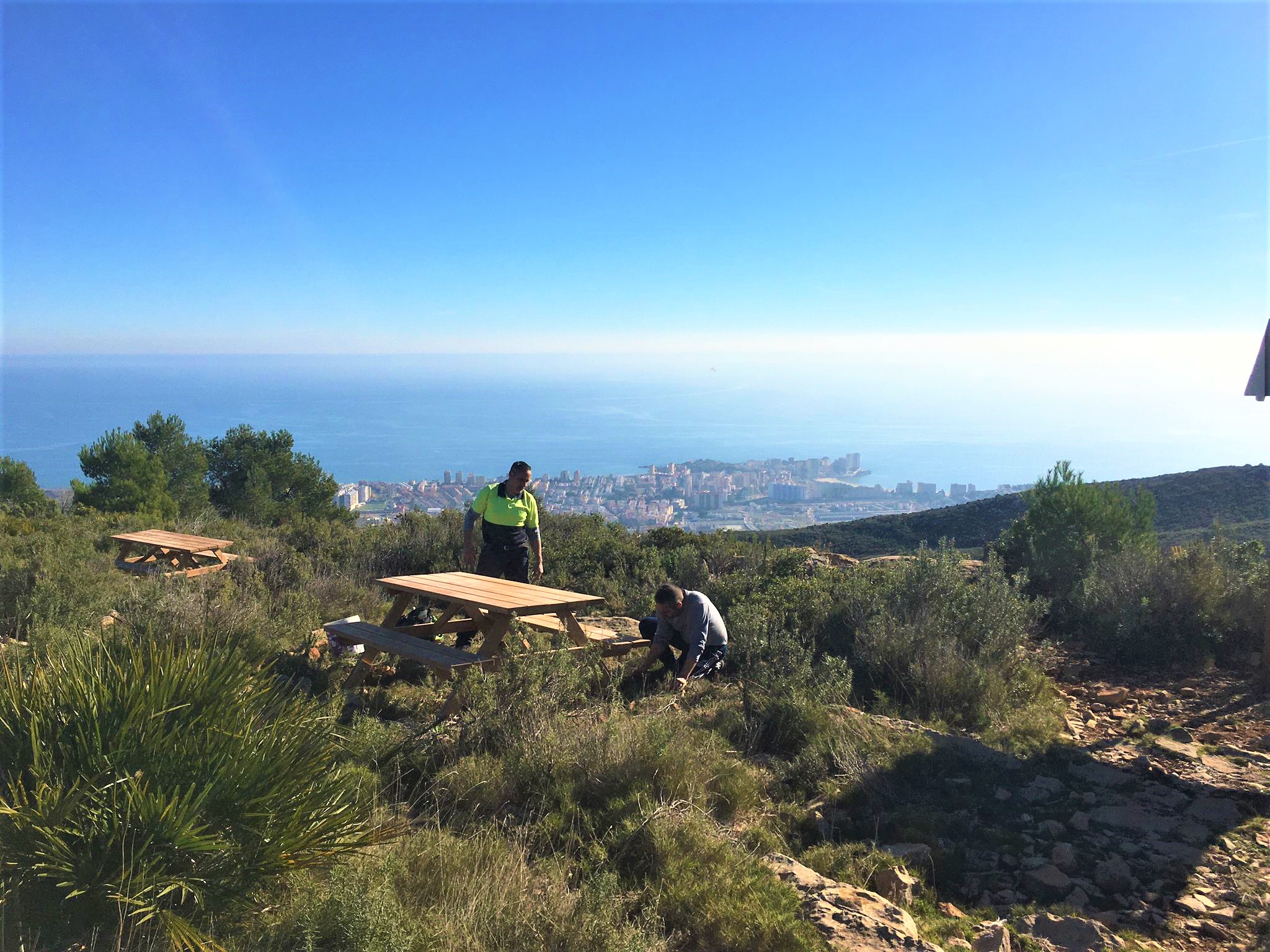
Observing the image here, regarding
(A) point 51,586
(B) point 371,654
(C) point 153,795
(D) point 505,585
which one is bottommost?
(A) point 51,586

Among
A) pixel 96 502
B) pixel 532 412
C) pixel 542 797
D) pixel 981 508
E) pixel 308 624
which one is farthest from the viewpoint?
pixel 532 412

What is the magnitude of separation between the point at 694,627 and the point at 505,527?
2.14 metres

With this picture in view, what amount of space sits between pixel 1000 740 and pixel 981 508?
19282 millimetres

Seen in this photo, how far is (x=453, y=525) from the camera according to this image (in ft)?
33.7

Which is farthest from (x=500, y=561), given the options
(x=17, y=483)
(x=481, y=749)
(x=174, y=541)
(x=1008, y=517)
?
(x=1008, y=517)

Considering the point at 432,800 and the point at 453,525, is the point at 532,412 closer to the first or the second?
the point at 453,525

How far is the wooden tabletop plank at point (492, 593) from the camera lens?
16.3 ft

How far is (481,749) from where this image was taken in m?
3.88

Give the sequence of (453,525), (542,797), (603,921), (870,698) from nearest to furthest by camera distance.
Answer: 1. (603,921)
2. (542,797)
3. (870,698)
4. (453,525)

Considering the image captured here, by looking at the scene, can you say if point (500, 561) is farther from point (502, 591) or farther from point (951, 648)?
point (951, 648)

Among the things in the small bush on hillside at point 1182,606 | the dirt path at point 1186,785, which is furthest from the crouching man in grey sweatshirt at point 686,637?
the small bush on hillside at point 1182,606

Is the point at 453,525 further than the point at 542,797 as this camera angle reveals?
Yes

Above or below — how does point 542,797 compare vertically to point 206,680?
below

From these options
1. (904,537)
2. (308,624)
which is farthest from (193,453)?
(904,537)
